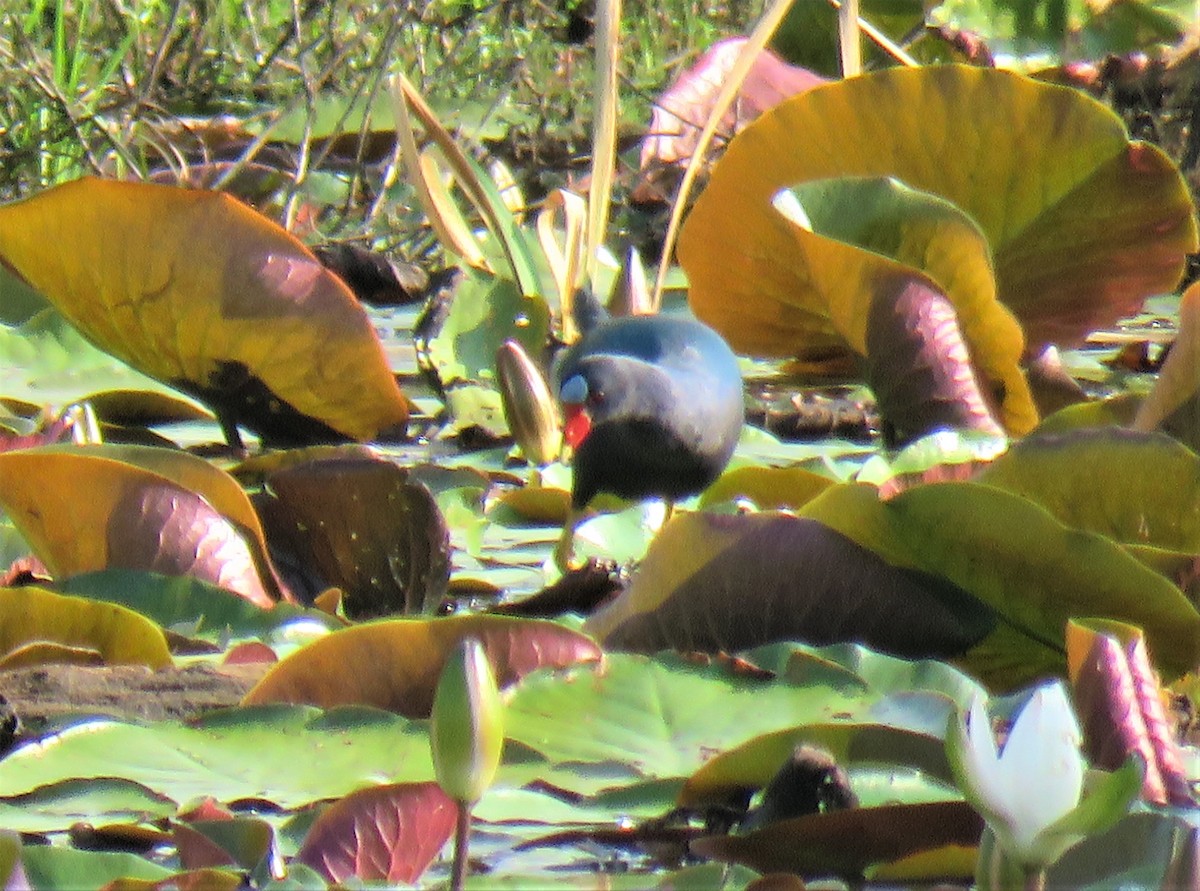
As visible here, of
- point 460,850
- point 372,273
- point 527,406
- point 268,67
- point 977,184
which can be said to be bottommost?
point 372,273

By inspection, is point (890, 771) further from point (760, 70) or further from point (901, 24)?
point (901, 24)

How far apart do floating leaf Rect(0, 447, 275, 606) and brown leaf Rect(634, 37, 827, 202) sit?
155 cm

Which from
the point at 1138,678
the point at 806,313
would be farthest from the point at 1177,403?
the point at 806,313

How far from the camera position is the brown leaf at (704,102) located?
10.4ft

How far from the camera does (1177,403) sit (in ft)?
4.81

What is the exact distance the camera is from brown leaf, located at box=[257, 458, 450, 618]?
1.41m

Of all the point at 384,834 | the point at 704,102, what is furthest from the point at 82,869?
the point at 704,102

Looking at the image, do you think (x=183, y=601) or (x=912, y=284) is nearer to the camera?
(x=183, y=601)

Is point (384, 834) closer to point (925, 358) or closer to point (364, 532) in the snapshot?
point (364, 532)

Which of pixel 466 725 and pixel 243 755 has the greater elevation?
pixel 466 725

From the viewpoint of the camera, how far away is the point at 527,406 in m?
2.03

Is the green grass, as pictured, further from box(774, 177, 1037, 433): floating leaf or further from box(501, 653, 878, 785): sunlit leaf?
box(501, 653, 878, 785): sunlit leaf

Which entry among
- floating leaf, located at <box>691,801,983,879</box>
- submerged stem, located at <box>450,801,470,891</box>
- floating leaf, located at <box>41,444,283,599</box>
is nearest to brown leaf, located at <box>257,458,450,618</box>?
floating leaf, located at <box>41,444,283,599</box>

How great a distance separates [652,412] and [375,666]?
92 centimetres
